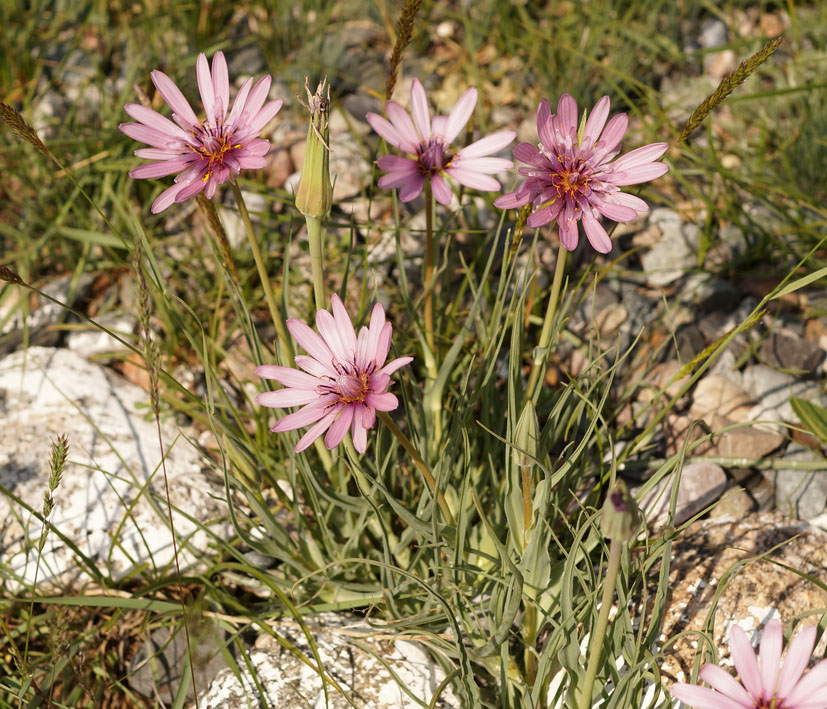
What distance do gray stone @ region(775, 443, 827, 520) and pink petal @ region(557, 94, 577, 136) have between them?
1379 mm

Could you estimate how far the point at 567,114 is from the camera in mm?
1787

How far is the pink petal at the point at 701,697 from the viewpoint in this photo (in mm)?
1365

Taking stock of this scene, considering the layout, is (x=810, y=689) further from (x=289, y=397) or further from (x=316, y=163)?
(x=316, y=163)

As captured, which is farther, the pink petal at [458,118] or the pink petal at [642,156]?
the pink petal at [458,118]

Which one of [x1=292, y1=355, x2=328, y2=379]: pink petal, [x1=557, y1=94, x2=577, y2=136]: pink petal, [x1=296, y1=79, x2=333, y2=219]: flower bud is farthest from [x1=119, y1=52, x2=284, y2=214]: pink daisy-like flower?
[x1=557, y1=94, x2=577, y2=136]: pink petal

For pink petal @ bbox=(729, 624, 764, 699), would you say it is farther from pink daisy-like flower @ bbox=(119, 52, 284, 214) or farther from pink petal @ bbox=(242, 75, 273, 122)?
pink petal @ bbox=(242, 75, 273, 122)

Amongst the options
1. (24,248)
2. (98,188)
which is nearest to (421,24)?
(98,188)

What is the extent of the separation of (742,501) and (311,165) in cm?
182

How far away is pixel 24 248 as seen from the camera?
3.26m

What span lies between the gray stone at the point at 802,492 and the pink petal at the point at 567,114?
1.38 m

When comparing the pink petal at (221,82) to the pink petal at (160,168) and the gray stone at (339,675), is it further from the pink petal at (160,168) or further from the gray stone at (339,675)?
the gray stone at (339,675)

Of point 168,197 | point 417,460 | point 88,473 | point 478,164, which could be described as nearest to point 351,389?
point 417,460

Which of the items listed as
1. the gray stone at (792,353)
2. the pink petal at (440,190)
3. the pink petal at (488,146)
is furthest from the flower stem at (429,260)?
the gray stone at (792,353)

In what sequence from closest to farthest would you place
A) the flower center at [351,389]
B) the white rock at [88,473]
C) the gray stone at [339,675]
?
the flower center at [351,389] < the gray stone at [339,675] < the white rock at [88,473]
